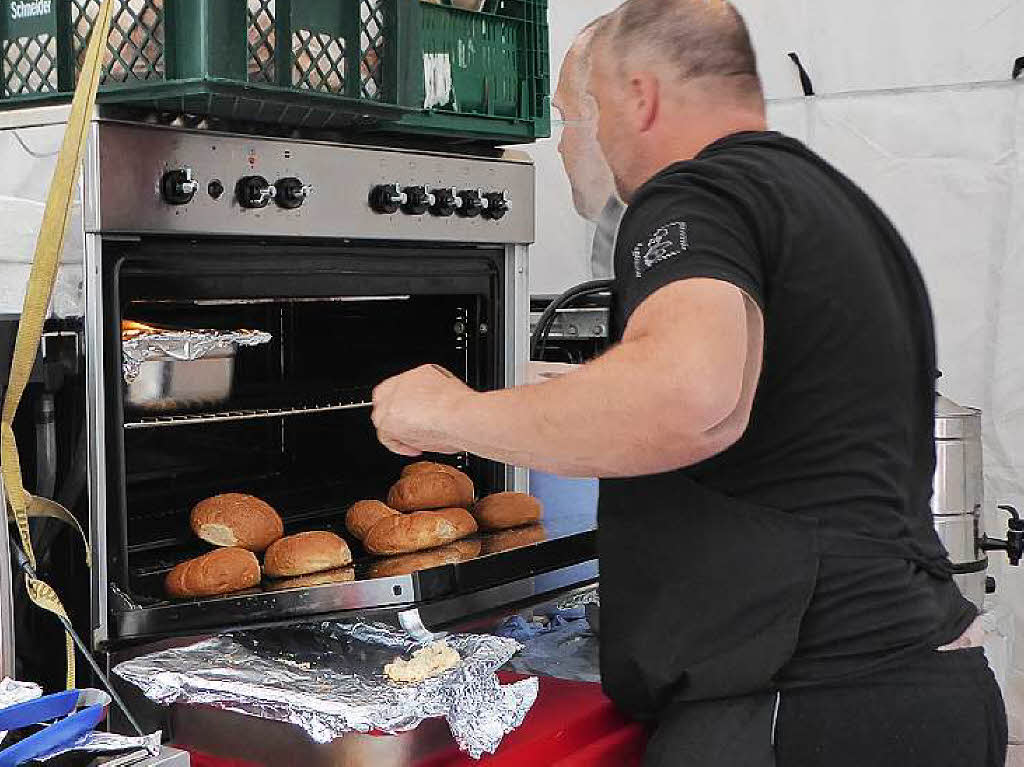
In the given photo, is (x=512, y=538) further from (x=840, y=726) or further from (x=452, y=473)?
(x=840, y=726)

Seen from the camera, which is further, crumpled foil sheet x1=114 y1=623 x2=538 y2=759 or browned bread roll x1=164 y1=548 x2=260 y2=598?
browned bread roll x1=164 y1=548 x2=260 y2=598

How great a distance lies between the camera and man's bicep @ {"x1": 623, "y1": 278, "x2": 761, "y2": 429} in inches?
47.0

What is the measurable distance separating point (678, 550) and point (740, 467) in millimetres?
116

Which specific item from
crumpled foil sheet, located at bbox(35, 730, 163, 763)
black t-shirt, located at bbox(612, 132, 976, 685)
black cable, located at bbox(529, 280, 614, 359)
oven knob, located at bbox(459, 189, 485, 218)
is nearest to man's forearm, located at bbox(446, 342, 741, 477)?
black t-shirt, located at bbox(612, 132, 976, 685)

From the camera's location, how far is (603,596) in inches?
58.9

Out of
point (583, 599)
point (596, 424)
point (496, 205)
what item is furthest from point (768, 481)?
point (496, 205)

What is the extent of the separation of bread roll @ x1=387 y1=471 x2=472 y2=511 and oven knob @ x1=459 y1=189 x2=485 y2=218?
1.25 feet

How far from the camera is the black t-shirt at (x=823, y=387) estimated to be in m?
1.35

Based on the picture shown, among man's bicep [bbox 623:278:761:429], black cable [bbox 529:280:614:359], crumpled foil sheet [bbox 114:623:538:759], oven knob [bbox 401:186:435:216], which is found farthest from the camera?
black cable [bbox 529:280:614:359]

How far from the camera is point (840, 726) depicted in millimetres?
1396

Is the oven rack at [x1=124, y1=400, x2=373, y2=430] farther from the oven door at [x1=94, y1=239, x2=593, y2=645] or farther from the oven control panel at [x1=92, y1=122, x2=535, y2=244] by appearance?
the oven control panel at [x1=92, y1=122, x2=535, y2=244]

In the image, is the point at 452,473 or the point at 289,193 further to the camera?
the point at 452,473

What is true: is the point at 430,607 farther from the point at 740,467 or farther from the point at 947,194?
the point at 947,194

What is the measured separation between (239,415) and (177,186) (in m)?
0.36
